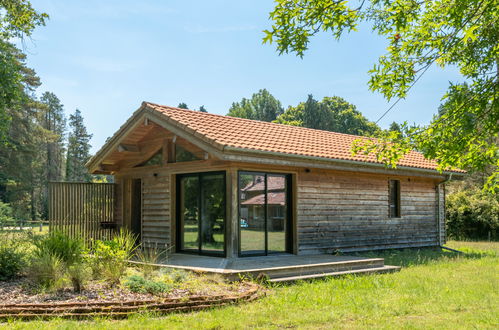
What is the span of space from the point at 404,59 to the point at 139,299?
5222 millimetres

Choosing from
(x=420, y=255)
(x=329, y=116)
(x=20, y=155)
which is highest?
(x=329, y=116)

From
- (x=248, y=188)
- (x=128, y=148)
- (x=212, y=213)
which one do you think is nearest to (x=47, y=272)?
(x=212, y=213)

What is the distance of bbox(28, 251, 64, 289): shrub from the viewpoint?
743cm

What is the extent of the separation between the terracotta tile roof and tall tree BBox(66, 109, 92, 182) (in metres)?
45.3

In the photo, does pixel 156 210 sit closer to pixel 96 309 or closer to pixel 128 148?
pixel 128 148

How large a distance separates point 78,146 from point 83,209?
4740 cm

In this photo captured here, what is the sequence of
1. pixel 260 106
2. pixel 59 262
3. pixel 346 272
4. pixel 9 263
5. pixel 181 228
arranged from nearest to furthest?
1. pixel 59 262
2. pixel 9 263
3. pixel 346 272
4. pixel 181 228
5. pixel 260 106

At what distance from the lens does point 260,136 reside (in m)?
12.0

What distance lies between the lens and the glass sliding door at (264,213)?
10.7 m

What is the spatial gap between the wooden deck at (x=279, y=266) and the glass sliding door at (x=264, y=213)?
325 millimetres

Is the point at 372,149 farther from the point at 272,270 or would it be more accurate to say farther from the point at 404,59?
the point at 272,270

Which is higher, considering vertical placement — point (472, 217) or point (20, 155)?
point (20, 155)

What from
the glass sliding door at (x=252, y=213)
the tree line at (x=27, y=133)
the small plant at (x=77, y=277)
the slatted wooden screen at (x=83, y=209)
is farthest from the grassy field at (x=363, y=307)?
the tree line at (x=27, y=133)

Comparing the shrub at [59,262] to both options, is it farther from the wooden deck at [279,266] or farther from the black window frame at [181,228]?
the black window frame at [181,228]
